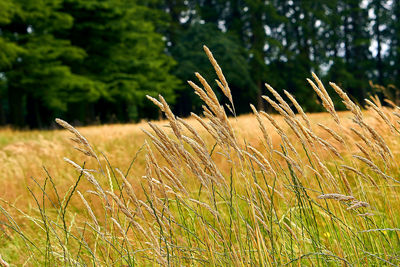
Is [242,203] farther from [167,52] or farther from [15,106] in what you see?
[167,52]

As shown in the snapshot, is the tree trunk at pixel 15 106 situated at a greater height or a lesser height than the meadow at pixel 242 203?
lesser

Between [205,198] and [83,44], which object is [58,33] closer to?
[83,44]

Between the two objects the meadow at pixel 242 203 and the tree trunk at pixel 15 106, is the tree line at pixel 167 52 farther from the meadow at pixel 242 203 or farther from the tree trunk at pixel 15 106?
the meadow at pixel 242 203

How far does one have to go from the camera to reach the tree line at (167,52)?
19.4 metres

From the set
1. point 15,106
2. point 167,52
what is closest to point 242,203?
point 15,106

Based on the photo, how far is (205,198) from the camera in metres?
3.50

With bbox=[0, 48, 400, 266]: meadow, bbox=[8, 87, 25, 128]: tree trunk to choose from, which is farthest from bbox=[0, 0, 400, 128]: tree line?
bbox=[0, 48, 400, 266]: meadow

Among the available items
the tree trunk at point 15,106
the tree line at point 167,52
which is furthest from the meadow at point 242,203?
the tree trunk at point 15,106

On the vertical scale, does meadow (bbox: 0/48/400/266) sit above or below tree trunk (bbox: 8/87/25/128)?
above

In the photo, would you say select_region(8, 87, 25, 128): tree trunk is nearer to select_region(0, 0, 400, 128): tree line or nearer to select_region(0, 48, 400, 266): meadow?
select_region(0, 0, 400, 128): tree line

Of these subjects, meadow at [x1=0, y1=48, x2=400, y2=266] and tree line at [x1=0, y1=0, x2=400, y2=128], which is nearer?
meadow at [x1=0, y1=48, x2=400, y2=266]

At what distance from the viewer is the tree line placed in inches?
763

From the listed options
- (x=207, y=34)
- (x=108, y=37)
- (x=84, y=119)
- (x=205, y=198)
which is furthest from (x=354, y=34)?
(x=205, y=198)

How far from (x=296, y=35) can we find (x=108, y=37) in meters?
18.9
